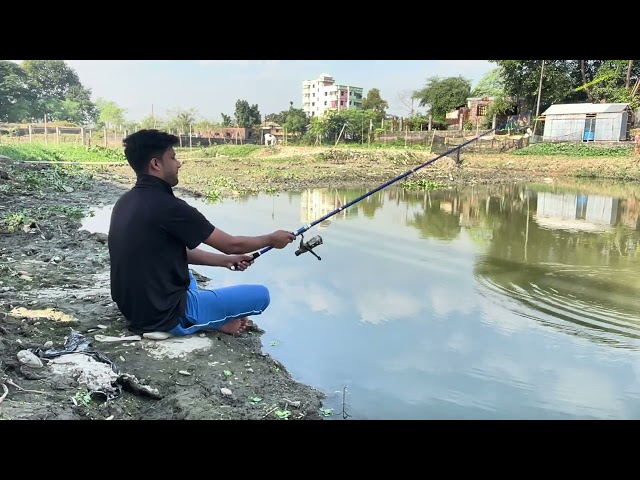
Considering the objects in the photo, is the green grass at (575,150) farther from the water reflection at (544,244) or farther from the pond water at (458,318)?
the pond water at (458,318)

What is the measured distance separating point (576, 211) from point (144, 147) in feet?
44.2

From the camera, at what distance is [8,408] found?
7.95ft

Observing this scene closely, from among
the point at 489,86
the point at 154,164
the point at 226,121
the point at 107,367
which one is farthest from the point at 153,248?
the point at 226,121

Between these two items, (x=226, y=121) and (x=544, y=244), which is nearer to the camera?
(x=544, y=244)

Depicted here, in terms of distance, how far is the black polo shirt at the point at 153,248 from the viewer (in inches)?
128

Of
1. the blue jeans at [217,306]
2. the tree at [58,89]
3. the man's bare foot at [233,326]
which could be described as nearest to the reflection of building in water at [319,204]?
the man's bare foot at [233,326]

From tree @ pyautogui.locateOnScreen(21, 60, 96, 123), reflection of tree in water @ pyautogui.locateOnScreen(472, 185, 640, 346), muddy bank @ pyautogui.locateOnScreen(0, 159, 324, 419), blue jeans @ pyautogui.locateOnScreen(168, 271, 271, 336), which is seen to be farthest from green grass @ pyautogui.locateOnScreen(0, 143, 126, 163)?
tree @ pyautogui.locateOnScreen(21, 60, 96, 123)

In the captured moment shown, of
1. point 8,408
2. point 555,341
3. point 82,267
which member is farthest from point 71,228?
point 555,341

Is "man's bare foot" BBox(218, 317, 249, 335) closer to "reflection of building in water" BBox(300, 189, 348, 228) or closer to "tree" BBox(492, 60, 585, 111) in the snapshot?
"reflection of building in water" BBox(300, 189, 348, 228)

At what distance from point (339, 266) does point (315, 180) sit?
14.5 metres

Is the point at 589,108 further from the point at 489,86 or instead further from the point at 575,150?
the point at 489,86

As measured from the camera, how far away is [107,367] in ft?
Result: 10.1

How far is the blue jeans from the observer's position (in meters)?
3.67

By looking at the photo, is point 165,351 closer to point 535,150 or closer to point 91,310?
point 91,310
